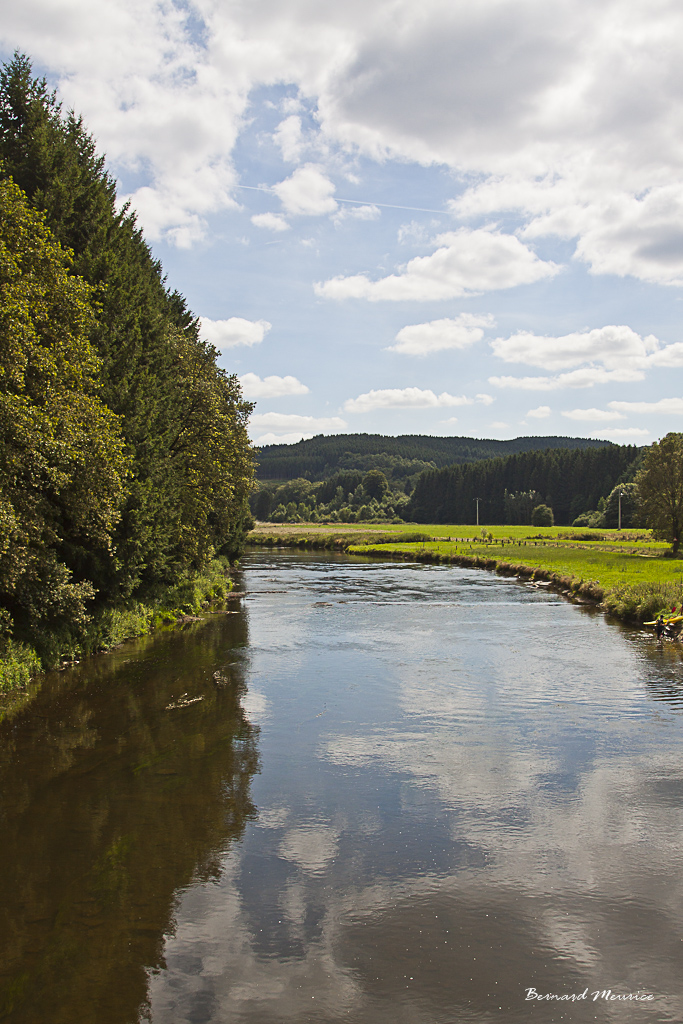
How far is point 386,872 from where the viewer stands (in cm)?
1113

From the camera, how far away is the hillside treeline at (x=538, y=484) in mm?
161000

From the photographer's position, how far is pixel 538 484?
177000 millimetres

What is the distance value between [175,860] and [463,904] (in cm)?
482

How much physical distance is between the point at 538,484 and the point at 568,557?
11459cm

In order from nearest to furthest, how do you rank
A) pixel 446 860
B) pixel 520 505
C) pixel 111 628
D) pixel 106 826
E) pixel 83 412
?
pixel 446 860
pixel 106 826
pixel 83 412
pixel 111 628
pixel 520 505

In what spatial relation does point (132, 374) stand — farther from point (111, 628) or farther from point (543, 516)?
point (543, 516)

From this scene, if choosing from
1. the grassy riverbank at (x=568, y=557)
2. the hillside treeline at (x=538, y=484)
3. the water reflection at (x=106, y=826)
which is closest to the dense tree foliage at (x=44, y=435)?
the water reflection at (x=106, y=826)

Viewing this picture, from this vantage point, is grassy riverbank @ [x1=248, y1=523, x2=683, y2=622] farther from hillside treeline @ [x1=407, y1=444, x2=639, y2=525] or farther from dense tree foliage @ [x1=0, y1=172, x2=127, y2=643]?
hillside treeline @ [x1=407, y1=444, x2=639, y2=525]

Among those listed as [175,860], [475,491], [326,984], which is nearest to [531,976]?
[326,984]

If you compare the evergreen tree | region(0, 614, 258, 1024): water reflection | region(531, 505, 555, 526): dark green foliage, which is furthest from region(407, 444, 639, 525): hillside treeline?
region(0, 614, 258, 1024): water reflection

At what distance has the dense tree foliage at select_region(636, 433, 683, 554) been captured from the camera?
215 ft

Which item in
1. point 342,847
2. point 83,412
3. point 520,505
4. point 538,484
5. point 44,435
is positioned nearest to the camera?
point 342,847

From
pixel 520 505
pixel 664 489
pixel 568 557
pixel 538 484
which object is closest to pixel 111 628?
pixel 568 557

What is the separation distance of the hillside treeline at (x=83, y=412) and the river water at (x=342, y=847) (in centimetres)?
468
